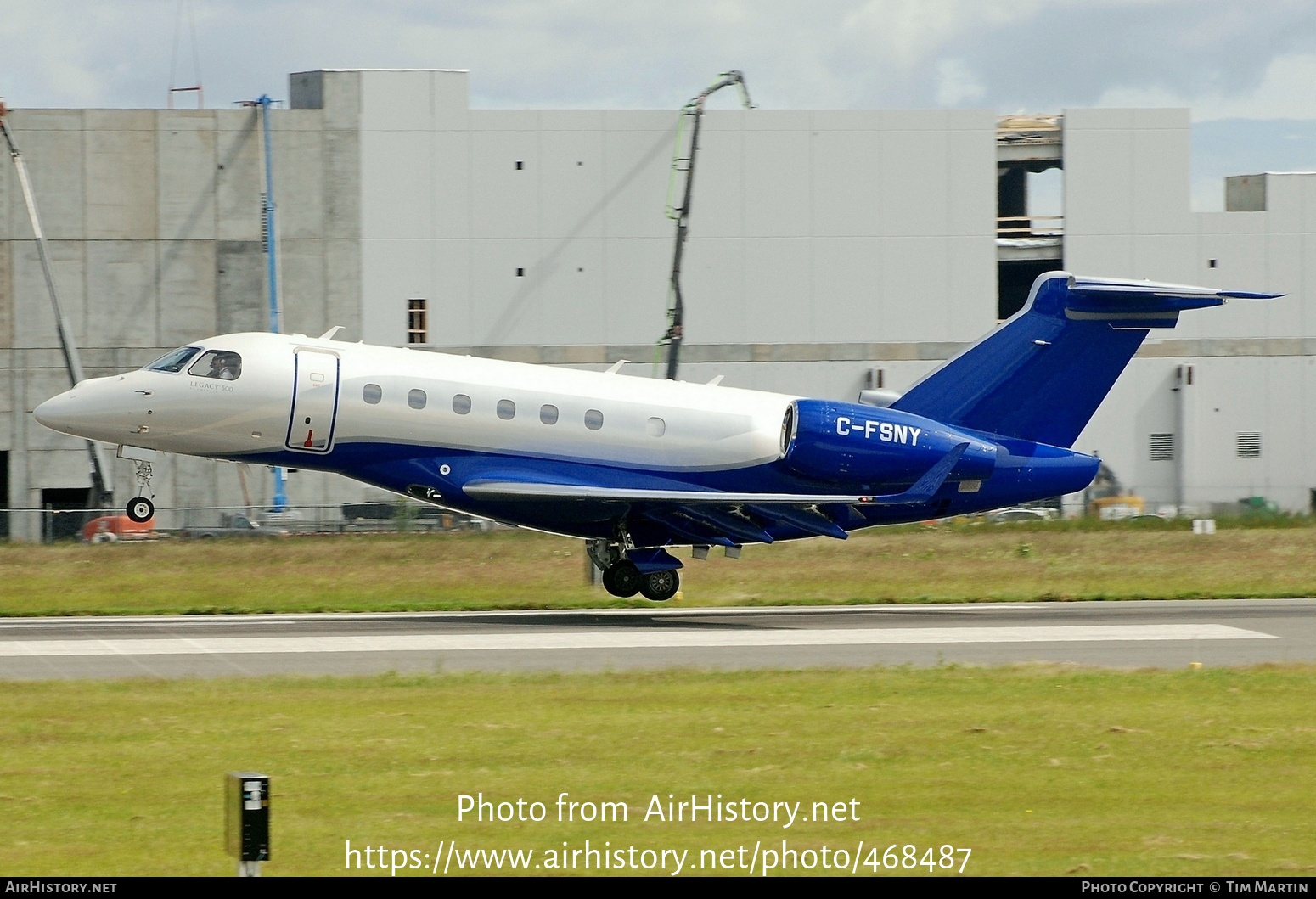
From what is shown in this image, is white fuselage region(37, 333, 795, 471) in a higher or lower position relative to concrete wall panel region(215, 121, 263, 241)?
lower

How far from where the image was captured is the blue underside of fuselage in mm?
25391

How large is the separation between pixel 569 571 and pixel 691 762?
18.9 m

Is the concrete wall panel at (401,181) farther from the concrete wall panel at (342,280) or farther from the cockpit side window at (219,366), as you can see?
the cockpit side window at (219,366)

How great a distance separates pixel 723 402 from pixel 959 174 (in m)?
27.5

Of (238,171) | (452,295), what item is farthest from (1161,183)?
(238,171)

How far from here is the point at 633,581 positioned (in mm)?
26812

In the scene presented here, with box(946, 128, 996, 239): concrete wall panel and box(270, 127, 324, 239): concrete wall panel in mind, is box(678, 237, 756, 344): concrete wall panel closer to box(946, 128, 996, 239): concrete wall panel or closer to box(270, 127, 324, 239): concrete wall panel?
box(946, 128, 996, 239): concrete wall panel

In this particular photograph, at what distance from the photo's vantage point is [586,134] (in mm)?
50531

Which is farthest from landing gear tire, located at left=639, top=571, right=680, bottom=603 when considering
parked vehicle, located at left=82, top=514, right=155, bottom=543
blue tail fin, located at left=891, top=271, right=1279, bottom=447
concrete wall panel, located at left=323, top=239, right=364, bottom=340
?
concrete wall panel, located at left=323, top=239, right=364, bottom=340

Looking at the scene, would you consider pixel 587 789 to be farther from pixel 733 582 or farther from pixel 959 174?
pixel 959 174

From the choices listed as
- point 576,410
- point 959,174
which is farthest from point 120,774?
point 959,174

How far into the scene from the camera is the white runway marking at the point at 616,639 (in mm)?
20625

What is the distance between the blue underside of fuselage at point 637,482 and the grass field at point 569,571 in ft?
6.41

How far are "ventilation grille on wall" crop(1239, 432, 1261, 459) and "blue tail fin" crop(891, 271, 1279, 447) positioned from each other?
27025 mm
